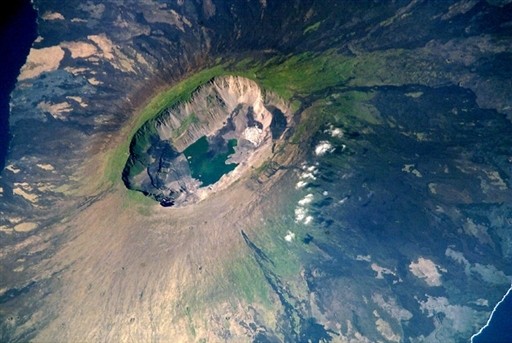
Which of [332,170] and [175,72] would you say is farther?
[332,170]

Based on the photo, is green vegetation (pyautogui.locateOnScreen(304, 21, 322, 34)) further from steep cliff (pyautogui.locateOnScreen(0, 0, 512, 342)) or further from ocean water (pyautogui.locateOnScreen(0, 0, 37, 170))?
ocean water (pyautogui.locateOnScreen(0, 0, 37, 170))

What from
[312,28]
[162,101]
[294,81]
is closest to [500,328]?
[294,81]

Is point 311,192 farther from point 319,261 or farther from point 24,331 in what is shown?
point 24,331

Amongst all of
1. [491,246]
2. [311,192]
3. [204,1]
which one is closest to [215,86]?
[204,1]

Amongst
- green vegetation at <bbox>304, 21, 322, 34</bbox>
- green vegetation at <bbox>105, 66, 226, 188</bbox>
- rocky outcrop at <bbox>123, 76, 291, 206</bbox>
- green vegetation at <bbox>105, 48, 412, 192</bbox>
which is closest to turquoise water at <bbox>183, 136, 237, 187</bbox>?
rocky outcrop at <bbox>123, 76, 291, 206</bbox>

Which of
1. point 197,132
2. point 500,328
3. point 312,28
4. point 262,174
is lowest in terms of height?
point 500,328

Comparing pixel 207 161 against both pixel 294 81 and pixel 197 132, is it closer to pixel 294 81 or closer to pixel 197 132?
pixel 197 132
